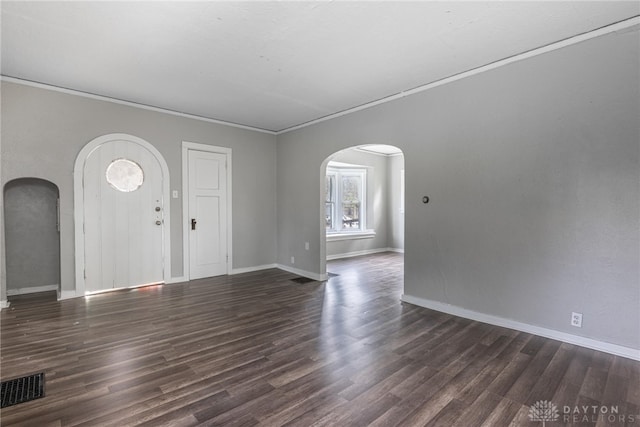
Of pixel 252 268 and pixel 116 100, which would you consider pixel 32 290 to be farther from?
pixel 252 268

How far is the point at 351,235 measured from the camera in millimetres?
7672

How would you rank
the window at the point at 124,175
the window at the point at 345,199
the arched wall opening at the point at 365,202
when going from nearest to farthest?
the window at the point at 124,175, the arched wall opening at the point at 365,202, the window at the point at 345,199

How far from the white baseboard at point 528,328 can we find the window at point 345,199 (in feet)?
13.0

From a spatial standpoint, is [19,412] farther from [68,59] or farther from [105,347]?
[68,59]

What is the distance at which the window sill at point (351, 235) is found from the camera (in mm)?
7309

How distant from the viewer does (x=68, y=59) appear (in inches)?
124

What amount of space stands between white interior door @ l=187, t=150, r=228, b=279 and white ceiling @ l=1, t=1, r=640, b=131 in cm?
142

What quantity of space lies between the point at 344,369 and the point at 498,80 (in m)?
3.16

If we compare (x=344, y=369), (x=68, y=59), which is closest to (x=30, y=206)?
(x=68, y=59)

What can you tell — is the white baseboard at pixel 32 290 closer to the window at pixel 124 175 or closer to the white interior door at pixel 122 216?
the white interior door at pixel 122 216

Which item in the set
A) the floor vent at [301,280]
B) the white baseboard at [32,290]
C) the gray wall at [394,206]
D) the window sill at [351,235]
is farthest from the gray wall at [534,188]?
the white baseboard at [32,290]

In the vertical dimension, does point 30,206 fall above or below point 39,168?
below

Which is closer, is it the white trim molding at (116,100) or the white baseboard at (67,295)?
the white trim molding at (116,100)

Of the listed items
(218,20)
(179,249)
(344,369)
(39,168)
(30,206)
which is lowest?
(344,369)
